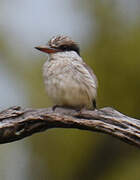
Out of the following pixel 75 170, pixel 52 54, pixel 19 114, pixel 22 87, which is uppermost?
pixel 52 54

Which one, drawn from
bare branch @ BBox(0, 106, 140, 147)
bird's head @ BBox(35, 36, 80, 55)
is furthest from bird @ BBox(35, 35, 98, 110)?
bare branch @ BBox(0, 106, 140, 147)

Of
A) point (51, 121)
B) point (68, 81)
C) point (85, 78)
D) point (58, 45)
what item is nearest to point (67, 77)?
point (68, 81)

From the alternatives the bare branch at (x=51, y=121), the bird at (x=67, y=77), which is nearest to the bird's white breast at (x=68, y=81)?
the bird at (x=67, y=77)

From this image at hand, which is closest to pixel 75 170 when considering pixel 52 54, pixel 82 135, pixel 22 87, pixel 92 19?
pixel 82 135

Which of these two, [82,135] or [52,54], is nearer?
[52,54]

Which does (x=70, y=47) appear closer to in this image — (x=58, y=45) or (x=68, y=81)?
(x=58, y=45)

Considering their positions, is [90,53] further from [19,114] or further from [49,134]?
[19,114]
